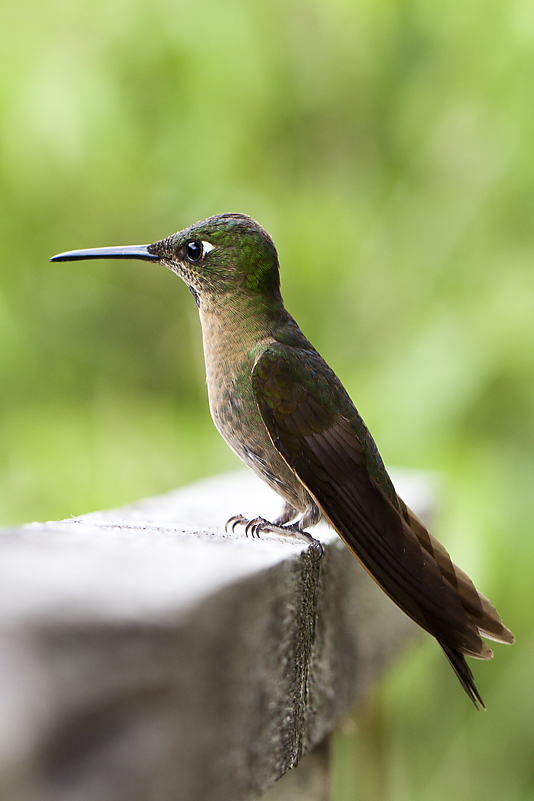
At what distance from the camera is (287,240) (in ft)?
8.71

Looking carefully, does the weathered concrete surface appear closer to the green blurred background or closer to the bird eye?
the bird eye

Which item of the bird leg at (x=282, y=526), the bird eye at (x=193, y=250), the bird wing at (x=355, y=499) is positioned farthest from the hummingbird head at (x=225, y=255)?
the bird leg at (x=282, y=526)

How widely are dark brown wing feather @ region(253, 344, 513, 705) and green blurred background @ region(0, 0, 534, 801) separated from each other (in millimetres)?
1545

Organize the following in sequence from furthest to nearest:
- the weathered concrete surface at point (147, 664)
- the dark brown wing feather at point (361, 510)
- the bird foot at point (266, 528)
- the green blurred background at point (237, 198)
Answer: the green blurred background at point (237, 198) < the bird foot at point (266, 528) < the dark brown wing feather at point (361, 510) < the weathered concrete surface at point (147, 664)

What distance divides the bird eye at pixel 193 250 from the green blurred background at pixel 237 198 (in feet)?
5.04

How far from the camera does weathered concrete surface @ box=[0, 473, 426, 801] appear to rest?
0.40 metres

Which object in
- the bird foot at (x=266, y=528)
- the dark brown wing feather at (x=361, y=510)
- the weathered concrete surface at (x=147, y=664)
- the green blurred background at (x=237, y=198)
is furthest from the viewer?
the green blurred background at (x=237, y=198)

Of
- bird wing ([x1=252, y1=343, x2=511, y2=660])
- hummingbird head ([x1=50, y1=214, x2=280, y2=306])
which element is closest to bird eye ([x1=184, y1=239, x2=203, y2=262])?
hummingbird head ([x1=50, y1=214, x2=280, y2=306])

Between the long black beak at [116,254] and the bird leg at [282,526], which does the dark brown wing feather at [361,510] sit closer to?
the bird leg at [282,526]

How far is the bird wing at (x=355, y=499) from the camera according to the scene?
75 cm

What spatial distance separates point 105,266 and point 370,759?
1837mm

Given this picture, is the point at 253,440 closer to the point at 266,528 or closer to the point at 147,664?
the point at 266,528

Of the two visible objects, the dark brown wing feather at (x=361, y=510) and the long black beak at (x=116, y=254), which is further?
the long black beak at (x=116, y=254)

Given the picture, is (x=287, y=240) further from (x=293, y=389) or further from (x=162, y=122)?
(x=293, y=389)
